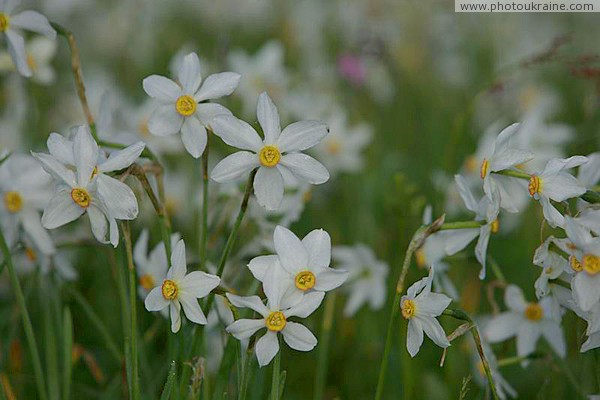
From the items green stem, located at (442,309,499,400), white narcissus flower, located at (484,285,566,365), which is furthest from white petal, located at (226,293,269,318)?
white narcissus flower, located at (484,285,566,365)

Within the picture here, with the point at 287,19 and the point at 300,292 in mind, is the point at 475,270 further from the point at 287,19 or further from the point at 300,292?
the point at 287,19

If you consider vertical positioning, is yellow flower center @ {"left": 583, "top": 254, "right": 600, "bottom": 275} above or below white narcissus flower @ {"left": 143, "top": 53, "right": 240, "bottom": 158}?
below

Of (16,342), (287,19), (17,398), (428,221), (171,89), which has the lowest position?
(17,398)

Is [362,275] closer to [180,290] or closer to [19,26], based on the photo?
[180,290]

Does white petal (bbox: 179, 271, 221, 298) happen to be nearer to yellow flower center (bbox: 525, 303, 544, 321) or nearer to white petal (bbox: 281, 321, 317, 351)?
white petal (bbox: 281, 321, 317, 351)

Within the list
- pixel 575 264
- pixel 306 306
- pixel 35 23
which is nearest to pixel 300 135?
pixel 306 306

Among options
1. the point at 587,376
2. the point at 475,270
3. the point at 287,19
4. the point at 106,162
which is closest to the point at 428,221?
the point at 106,162
